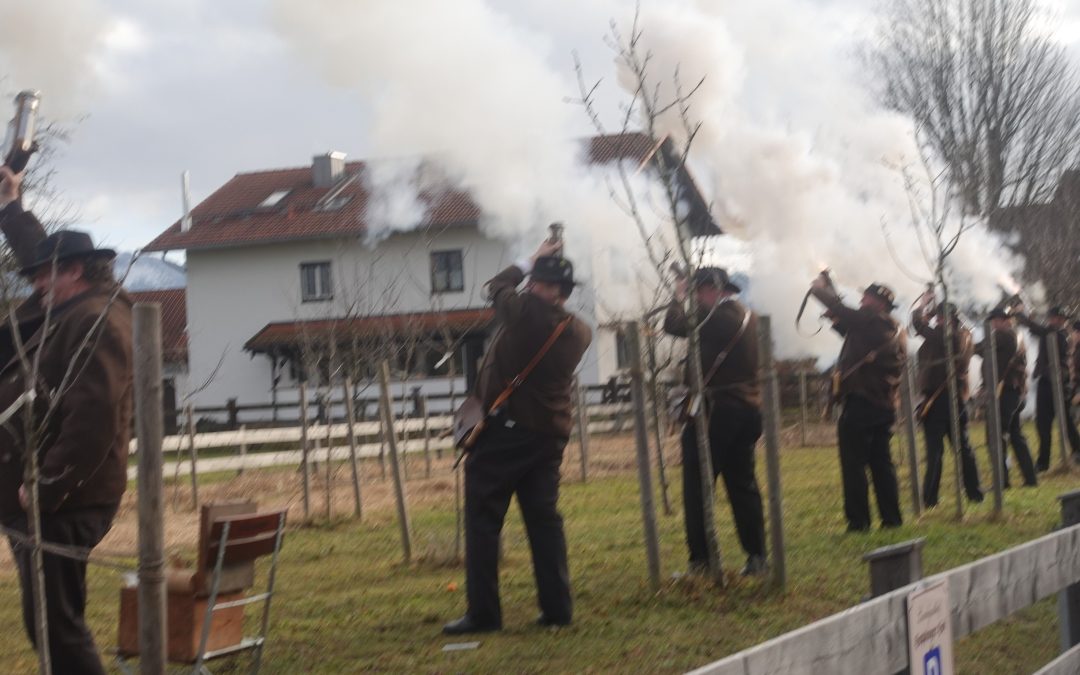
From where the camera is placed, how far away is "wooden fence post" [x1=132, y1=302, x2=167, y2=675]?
487 cm

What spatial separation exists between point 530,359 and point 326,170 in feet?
113

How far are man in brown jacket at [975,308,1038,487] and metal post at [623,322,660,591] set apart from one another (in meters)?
8.28

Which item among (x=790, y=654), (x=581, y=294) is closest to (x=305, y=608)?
(x=790, y=654)

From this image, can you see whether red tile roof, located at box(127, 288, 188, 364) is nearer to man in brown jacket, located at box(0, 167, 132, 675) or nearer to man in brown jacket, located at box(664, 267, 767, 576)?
man in brown jacket, located at box(664, 267, 767, 576)

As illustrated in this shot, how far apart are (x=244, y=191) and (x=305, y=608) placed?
125 ft

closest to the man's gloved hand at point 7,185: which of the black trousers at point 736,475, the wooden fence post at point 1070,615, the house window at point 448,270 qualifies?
the black trousers at point 736,475

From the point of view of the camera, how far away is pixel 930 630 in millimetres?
4645

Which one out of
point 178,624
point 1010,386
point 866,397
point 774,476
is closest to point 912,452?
point 866,397

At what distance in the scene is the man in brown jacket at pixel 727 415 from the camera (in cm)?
913

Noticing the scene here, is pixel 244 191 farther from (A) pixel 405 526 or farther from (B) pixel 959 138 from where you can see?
(A) pixel 405 526

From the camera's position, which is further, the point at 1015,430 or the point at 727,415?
the point at 1015,430

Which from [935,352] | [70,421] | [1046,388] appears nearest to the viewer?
[70,421]

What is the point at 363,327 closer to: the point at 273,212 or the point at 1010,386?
the point at 1010,386

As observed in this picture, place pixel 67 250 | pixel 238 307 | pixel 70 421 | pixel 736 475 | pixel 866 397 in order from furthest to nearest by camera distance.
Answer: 1. pixel 238 307
2. pixel 866 397
3. pixel 736 475
4. pixel 67 250
5. pixel 70 421
